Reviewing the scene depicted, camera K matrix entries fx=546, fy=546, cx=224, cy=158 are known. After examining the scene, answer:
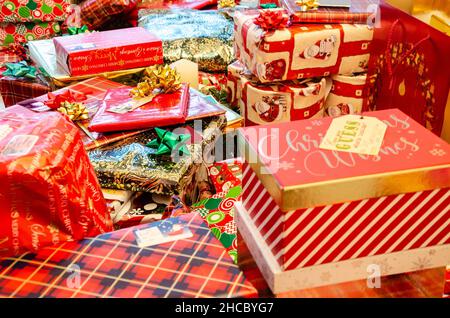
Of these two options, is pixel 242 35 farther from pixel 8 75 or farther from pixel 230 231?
pixel 8 75

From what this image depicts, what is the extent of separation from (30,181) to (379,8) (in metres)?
A: 1.38

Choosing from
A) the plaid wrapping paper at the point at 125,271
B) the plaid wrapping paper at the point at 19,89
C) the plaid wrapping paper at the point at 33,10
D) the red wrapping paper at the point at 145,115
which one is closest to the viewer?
the plaid wrapping paper at the point at 125,271

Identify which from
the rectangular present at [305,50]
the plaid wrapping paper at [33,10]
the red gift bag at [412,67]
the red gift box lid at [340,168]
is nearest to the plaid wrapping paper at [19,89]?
the plaid wrapping paper at [33,10]

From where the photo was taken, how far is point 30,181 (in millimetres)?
975

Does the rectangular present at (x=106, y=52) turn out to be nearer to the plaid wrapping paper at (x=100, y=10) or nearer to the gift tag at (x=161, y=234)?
the plaid wrapping paper at (x=100, y=10)

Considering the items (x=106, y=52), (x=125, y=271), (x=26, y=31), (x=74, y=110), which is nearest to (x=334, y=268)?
(x=125, y=271)

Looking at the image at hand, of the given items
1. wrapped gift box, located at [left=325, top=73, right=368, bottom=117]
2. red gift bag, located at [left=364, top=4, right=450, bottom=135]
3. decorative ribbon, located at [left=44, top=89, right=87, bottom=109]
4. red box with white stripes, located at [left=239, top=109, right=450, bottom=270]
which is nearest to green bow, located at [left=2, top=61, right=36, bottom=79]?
decorative ribbon, located at [left=44, top=89, right=87, bottom=109]

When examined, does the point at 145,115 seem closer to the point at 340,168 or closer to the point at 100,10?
the point at 340,168

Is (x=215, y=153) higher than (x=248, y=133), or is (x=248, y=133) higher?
(x=248, y=133)

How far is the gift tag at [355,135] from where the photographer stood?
1020 mm

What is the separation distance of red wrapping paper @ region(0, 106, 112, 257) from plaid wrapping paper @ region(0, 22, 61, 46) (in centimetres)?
225

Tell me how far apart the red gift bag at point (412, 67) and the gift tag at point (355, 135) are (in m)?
0.38

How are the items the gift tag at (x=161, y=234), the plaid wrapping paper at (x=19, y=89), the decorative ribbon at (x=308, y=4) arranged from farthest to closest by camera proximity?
the plaid wrapping paper at (x=19, y=89) < the decorative ribbon at (x=308, y=4) < the gift tag at (x=161, y=234)

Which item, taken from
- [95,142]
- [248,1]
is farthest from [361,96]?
[248,1]
